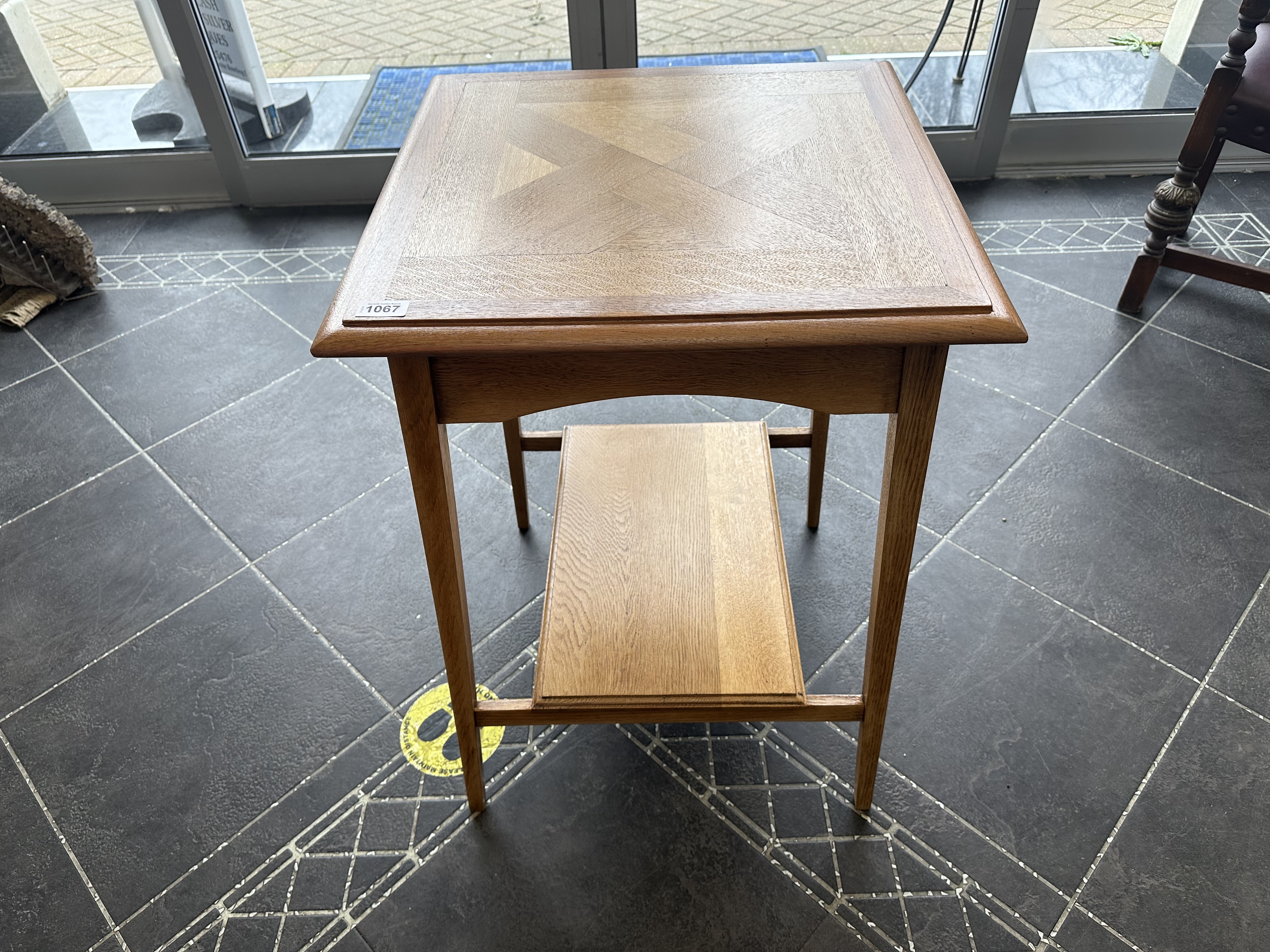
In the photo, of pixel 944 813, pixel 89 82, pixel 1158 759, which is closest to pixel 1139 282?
pixel 1158 759

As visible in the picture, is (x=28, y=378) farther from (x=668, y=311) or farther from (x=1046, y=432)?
(x=1046, y=432)

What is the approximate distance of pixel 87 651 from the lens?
5.24 ft

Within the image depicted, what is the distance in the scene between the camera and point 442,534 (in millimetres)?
1029

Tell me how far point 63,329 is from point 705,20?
199cm

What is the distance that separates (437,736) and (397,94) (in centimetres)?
213

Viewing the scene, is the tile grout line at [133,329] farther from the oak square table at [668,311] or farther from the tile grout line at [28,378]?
the oak square table at [668,311]

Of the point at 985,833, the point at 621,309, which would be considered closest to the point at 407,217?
the point at 621,309

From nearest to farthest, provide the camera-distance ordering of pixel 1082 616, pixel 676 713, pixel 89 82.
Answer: pixel 676 713 < pixel 1082 616 < pixel 89 82

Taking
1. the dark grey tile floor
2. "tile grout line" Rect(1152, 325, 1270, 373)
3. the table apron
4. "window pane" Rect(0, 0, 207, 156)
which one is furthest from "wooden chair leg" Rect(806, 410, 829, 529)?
"window pane" Rect(0, 0, 207, 156)

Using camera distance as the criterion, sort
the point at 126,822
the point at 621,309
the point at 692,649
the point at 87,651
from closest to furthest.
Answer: the point at 621,309, the point at 692,649, the point at 126,822, the point at 87,651

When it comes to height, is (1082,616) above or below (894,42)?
below

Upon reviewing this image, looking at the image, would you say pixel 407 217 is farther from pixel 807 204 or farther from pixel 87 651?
pixel 87 651

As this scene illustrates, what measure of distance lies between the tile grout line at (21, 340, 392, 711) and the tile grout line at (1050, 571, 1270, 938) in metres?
1.07

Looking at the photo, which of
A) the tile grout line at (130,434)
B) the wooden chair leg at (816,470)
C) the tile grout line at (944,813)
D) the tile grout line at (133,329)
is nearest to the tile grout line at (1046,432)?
the wooden chair leg at (816,470)
